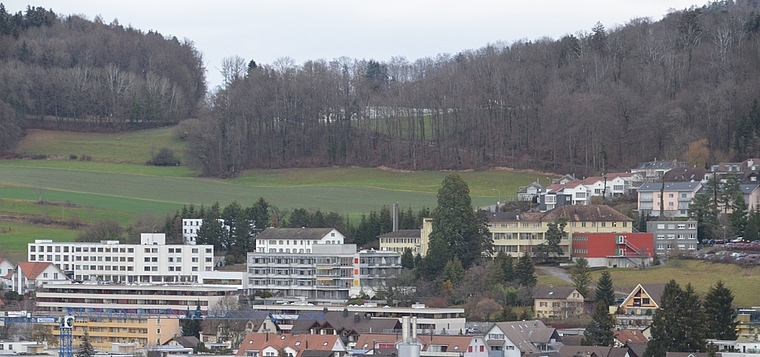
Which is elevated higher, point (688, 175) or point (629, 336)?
point (688, 175)

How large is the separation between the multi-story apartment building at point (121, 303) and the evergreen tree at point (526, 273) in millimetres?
16609

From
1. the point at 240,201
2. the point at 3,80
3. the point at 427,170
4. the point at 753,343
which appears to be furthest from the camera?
the point at 3,80

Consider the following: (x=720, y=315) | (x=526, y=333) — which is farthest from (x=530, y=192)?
(x=720, y=315)

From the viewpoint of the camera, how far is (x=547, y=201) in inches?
3989

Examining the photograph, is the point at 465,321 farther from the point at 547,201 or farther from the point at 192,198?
the point at 192,198

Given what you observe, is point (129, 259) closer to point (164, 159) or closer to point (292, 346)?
point (292, 346)

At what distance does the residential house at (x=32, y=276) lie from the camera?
90.6 m

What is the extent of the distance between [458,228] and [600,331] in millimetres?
21266

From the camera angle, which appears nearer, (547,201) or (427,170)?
(547,201)

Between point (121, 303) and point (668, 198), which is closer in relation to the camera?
point (121, 303)

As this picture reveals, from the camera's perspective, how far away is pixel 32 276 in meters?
90.7

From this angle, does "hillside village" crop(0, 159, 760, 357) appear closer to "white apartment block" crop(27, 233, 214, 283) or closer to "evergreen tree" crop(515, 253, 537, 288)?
"white apartment block" crop(27, 233, 214, 283)

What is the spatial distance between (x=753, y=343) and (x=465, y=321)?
16.3 m

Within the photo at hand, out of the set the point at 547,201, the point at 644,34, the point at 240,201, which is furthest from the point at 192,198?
the point at 644,34
